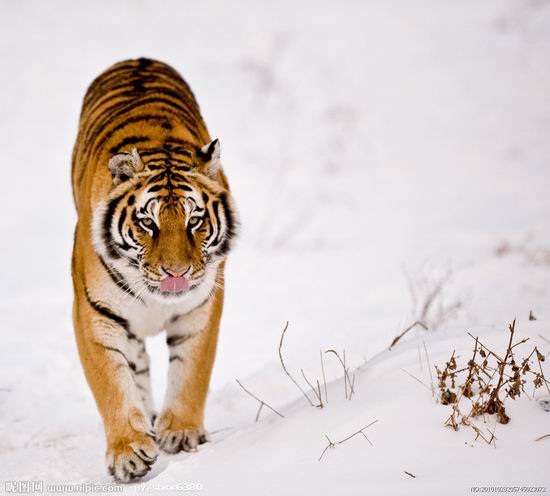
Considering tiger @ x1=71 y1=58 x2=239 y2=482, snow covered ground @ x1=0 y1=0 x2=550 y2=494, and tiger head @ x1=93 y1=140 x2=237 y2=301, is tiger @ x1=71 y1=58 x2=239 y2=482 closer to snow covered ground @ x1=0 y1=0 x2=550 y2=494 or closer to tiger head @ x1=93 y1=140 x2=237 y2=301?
tiger head @ x1=93 y1=140 x2=237 y2=301

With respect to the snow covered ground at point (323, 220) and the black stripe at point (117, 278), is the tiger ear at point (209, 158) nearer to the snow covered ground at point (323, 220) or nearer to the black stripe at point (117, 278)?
the black stripe at point (117, 278)

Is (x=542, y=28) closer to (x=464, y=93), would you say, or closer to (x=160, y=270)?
(x=464, y=93)

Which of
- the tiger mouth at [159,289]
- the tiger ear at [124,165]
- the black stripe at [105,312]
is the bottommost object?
the black stripe at [105,312]

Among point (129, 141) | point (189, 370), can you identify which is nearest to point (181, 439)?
point (189, 370)

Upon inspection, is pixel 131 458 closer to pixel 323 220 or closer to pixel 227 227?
pixel 227 227

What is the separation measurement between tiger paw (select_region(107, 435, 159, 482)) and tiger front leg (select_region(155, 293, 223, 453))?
0.32 meters

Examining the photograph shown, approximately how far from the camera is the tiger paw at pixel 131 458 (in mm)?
2803

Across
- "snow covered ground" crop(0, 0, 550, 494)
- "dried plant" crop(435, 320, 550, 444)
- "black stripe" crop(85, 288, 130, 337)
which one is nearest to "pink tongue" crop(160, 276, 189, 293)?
"black stripe" crop(85, 288, 130, 337)

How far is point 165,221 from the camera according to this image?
292 cm

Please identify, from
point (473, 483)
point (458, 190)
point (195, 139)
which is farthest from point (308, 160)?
point (473, 483)

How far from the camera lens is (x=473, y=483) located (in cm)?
218

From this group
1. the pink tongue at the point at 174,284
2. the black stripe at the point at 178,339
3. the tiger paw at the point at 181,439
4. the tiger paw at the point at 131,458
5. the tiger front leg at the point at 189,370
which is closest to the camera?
the tiger paw at the point at 131,458

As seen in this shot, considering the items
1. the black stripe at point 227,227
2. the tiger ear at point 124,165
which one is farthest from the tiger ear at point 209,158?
the tiger ear at point 124,165

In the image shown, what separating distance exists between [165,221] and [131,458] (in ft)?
2.76
